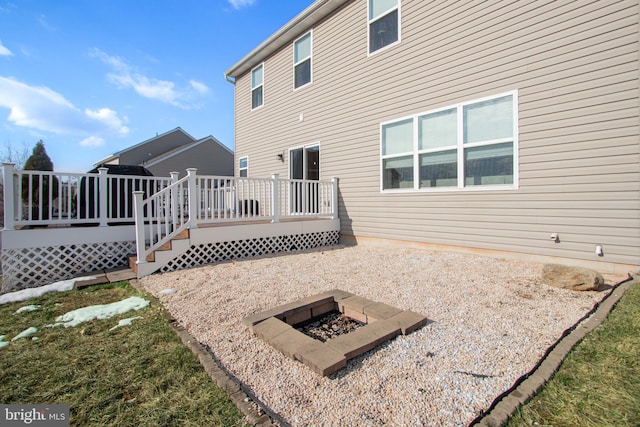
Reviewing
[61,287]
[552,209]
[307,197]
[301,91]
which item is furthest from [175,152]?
[552,209]

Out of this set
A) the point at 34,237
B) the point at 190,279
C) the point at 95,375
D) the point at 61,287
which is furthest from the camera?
the point at 34,237

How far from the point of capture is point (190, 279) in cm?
438

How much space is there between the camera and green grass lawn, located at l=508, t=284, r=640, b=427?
4.91ft

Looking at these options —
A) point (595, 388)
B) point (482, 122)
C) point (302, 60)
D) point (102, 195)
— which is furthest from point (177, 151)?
point (595, 388)

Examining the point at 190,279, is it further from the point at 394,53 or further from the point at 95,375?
the point at 394,53

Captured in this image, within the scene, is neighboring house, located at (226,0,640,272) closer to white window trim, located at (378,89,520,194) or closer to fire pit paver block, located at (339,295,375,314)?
white window trim, located at (378,89,520,194)

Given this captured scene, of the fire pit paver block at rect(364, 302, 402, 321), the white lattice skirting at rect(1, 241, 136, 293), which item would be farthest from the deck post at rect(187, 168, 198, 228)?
the fire pit paver block at rect(364, 302, 402, 321)

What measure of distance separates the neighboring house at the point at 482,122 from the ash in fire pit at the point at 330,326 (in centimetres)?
334

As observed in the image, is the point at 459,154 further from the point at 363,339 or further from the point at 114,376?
the point at 114,376

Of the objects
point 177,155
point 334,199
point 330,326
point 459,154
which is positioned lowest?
point 330,326

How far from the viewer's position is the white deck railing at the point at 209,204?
4.81m

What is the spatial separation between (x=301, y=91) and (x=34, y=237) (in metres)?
6.75

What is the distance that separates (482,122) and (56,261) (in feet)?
24.9

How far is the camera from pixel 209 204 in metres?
7.11
